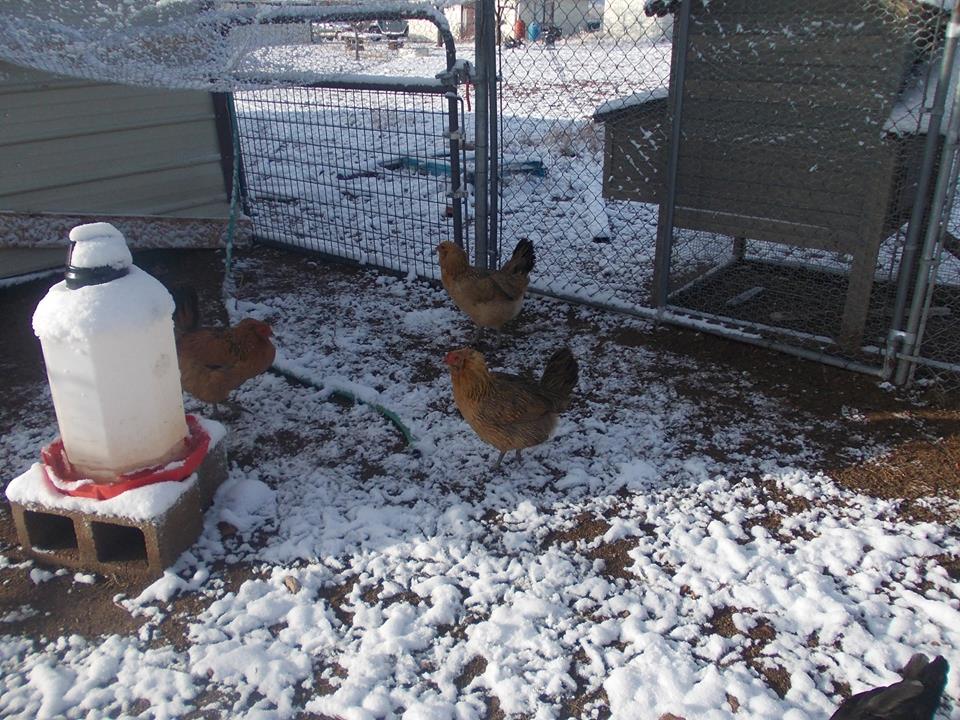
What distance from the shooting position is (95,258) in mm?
2533

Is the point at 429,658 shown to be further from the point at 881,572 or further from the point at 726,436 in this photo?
the point at 726,436

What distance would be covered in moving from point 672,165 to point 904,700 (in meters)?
3.16

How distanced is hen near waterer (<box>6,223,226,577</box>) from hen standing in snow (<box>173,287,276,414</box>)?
0.76 meters

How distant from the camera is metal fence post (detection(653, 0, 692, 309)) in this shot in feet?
13.4

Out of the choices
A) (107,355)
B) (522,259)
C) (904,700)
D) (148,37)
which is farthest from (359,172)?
(904,700)

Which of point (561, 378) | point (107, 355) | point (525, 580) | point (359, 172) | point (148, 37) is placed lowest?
point (525, 580)

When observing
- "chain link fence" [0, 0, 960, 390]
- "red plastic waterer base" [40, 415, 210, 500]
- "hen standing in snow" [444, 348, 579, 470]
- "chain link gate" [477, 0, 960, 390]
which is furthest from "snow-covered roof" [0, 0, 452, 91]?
"hen standing in snow" [444, 348, 579, 470]

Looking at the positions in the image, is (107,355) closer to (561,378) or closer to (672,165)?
(561,378)

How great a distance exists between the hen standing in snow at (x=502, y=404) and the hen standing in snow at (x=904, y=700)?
1581mm

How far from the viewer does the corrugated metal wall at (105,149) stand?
5.37 meters

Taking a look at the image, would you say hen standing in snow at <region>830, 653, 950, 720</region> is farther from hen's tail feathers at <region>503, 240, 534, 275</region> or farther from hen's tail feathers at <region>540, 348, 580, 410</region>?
hen's tail feathers at <region>503, 240, 534, 275</region>

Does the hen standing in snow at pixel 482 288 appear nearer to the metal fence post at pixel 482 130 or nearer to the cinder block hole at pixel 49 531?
the metal fence post at pixel 482 130

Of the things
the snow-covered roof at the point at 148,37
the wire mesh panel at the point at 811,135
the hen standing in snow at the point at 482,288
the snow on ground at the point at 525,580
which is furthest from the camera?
the hen standing in snow at the point at 482,288

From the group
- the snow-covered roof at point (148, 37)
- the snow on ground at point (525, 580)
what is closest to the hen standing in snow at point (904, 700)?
the snow on ground at point (525, 580)
